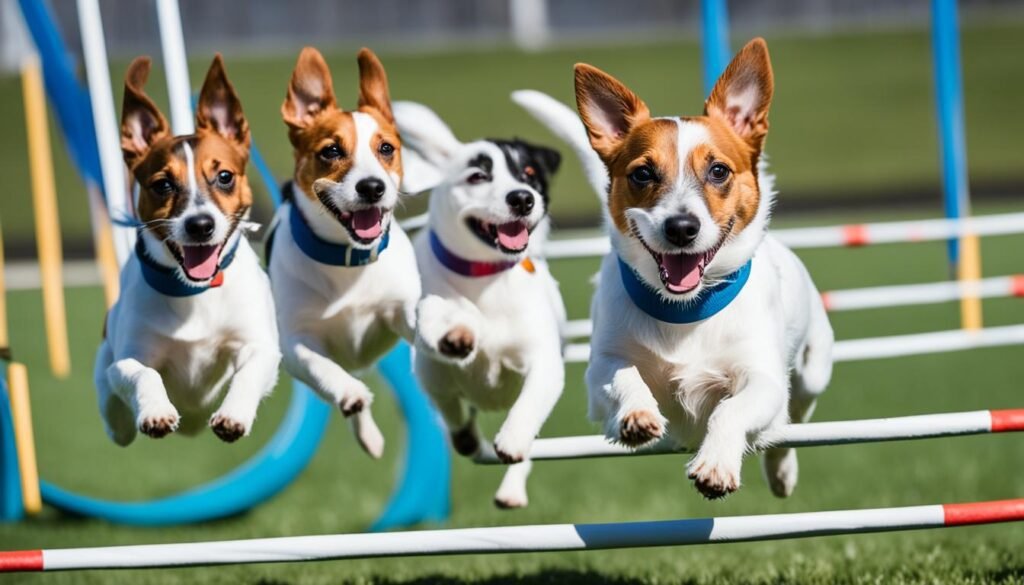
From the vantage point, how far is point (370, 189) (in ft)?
13.1

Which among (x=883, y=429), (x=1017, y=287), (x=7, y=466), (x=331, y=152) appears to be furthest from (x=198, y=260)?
(x=1017, y=287)

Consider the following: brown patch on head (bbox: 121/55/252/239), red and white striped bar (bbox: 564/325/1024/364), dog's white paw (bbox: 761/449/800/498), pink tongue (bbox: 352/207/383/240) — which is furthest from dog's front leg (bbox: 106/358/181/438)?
red and white striped bar (bbox: 564/325/1024/364)

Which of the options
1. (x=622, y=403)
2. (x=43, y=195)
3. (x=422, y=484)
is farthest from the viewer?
(x=43, y=195)

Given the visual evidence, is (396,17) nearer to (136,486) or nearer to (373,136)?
(136,486)

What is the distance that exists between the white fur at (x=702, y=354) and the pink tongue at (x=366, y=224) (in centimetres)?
72

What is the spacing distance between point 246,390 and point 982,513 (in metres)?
2.32

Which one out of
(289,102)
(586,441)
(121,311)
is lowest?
(586,441)

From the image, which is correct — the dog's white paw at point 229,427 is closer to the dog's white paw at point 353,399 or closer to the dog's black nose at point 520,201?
the dog's white paw at point 353,399

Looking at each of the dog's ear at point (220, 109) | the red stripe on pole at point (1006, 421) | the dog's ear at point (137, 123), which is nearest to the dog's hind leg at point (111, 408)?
the dog's ear at point (137, 123)

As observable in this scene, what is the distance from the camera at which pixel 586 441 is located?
4.53m

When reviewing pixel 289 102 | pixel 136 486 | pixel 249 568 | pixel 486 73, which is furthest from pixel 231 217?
pixel 486 73

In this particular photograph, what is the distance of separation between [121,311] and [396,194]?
0.96 m

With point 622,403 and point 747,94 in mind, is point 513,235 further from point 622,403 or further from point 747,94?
point 747,94

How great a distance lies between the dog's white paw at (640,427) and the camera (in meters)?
3.71
